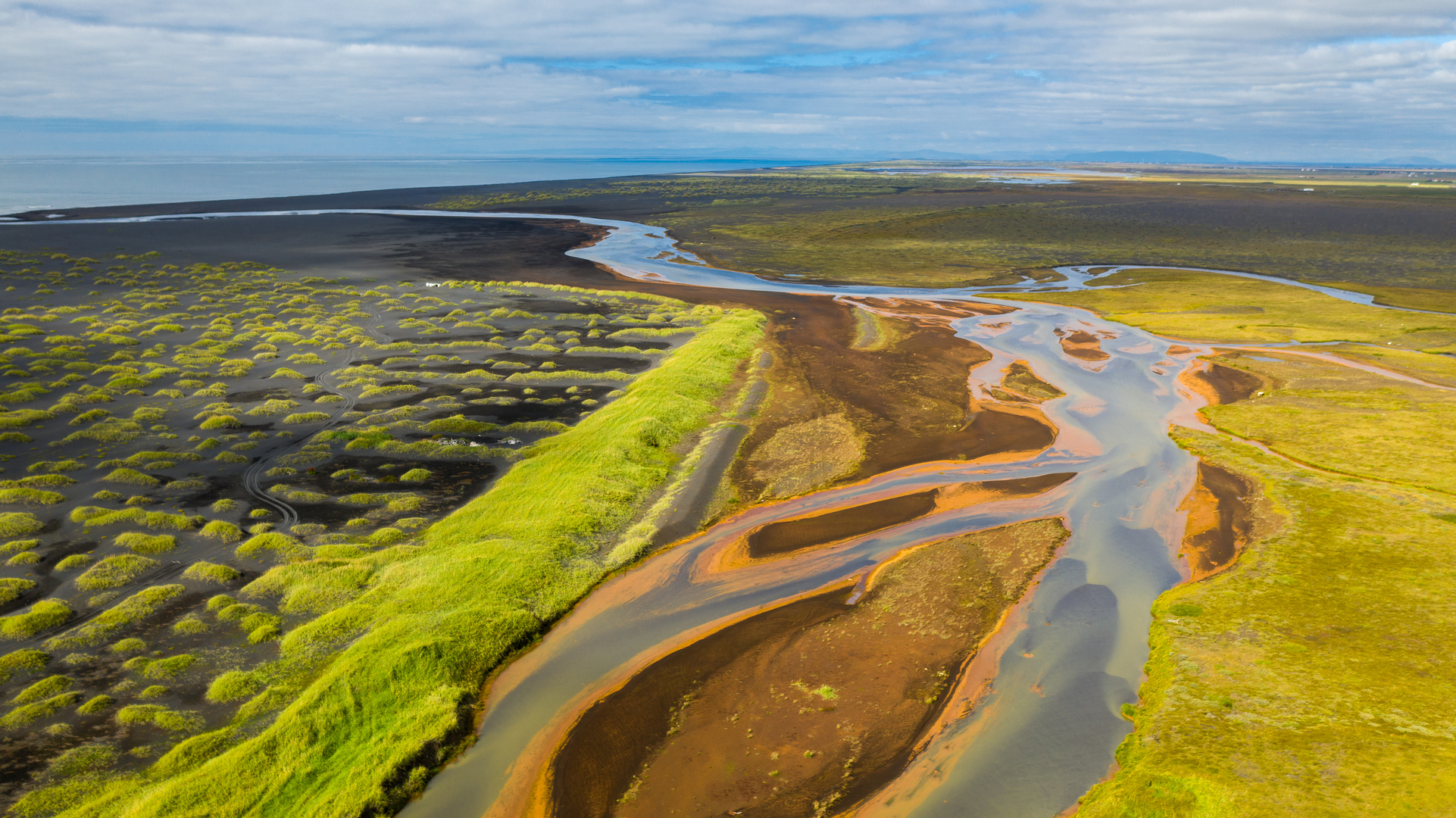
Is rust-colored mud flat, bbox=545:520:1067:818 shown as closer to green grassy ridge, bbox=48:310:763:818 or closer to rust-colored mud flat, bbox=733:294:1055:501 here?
green grassy ridge, bbox=48:310:763:818

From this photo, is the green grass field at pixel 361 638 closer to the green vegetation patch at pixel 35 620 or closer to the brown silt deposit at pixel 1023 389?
the green vegetation patch at pixel 35 620

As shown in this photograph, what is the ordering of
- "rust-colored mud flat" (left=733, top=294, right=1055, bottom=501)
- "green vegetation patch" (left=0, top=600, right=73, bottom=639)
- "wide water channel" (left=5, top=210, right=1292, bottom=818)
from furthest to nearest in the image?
"rust-colored mud flat" (left=733, top=294, right=1055, bottom=501)
"green vegetation patch" (left=0, top=600, right=73, bottom=639)
"wide water channel" (left=5, top=210, right=1292, bottom=818)

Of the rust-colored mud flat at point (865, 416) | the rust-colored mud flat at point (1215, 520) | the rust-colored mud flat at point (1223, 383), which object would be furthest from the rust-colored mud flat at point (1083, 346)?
the rust-colored mud flat at point (1215, 520)

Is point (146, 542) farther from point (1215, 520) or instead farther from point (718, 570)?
point (1215, 520)

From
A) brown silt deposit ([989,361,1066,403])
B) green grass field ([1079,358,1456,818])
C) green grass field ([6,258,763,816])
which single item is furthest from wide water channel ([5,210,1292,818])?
brown silt deposit ([989,361,1066,403])

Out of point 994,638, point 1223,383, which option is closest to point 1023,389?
point 1223,383

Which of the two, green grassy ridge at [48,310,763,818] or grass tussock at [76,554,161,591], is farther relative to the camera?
grass tussock at [76,554,161,591]
